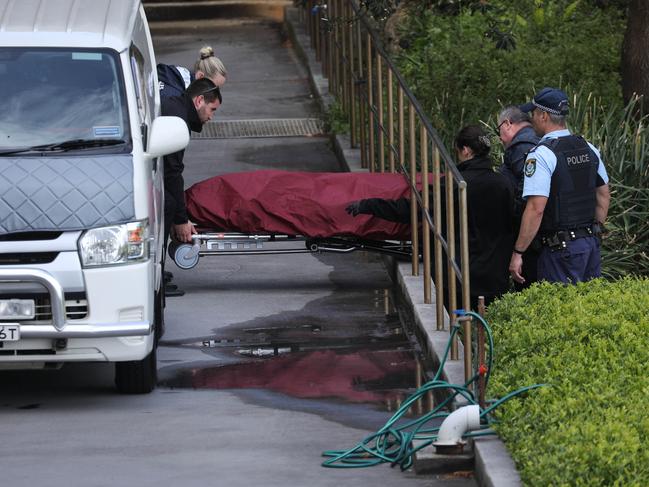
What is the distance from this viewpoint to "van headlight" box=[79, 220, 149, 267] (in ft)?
26.8

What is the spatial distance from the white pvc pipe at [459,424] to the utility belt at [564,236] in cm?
227

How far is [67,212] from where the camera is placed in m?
8.20

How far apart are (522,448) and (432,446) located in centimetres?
85

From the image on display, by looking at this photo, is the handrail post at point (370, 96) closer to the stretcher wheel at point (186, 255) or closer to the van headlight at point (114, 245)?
the stretcher wheel at point (186, 255)

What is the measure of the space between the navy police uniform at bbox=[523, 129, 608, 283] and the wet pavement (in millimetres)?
1137

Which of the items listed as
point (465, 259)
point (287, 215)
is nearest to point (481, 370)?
point (465, 259)

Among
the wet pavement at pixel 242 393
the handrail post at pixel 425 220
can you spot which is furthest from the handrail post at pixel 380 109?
the handrail post at pixel 425 220

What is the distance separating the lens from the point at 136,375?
8703 mm

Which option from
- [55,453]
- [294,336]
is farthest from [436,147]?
[55,453]

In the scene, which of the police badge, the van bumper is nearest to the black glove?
the police badge

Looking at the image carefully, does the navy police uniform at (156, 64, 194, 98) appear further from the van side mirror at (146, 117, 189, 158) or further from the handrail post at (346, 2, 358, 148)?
the handrail post at (346, 2, 358, 148)

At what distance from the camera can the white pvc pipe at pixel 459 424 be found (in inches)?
278

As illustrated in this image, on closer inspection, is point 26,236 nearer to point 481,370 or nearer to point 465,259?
point 465,259

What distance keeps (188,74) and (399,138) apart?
1832 millimetres
